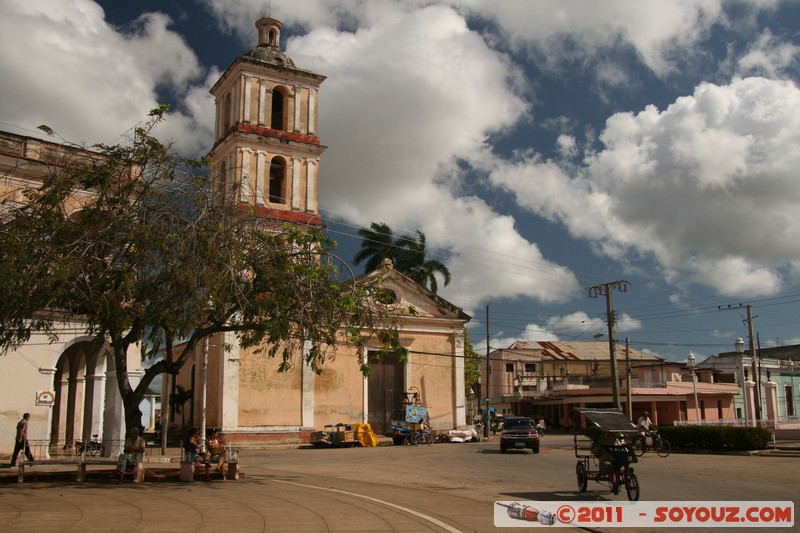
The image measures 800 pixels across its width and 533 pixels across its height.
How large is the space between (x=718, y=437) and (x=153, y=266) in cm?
2194

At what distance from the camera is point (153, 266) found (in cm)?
1383

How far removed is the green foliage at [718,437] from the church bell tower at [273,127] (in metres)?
17.7

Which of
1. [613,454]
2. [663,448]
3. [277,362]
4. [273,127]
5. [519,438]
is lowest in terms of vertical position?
[663,448]

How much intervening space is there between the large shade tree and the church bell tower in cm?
1840

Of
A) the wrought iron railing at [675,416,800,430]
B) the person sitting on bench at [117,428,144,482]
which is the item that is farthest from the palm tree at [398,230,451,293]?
the person sitting on bench at [117,428,144,482]

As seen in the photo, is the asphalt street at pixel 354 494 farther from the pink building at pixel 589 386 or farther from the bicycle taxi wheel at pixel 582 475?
the pink building at pixel 589 386

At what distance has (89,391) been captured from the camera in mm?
26188

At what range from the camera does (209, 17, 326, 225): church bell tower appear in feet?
113

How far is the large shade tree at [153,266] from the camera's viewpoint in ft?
44.1

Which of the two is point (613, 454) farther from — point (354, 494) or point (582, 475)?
point (354, 494)

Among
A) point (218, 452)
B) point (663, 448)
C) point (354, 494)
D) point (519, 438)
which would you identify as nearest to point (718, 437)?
point (663, 448)

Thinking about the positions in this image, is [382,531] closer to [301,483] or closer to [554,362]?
[301,483]

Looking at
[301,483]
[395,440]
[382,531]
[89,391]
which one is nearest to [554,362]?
[395,440]

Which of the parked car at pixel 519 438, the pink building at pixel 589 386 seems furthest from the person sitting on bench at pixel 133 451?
the pink building at pixel 589 386
